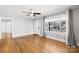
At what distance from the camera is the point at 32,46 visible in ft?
7.50

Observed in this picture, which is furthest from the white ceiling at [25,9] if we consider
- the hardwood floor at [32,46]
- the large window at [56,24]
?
the hardwood floor at [32,46]

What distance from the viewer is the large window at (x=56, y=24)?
225 centimetres

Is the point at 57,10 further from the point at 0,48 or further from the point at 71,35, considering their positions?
the point at 0,48

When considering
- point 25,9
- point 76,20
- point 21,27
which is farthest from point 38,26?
point 76,20

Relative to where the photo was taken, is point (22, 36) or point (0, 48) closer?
point (0, 48)

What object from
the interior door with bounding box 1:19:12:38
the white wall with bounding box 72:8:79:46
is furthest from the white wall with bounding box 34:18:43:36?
the white wall with bounding box 72:8:79:46

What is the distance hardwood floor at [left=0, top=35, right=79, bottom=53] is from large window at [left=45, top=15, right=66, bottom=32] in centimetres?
27

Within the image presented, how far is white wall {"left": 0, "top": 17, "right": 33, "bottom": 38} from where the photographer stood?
2.34 metres

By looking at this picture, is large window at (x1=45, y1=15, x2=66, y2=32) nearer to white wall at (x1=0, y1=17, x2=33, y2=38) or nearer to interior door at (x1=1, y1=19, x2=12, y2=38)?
white wall at (x1=0, y1=17, x2=33, y2=38)
